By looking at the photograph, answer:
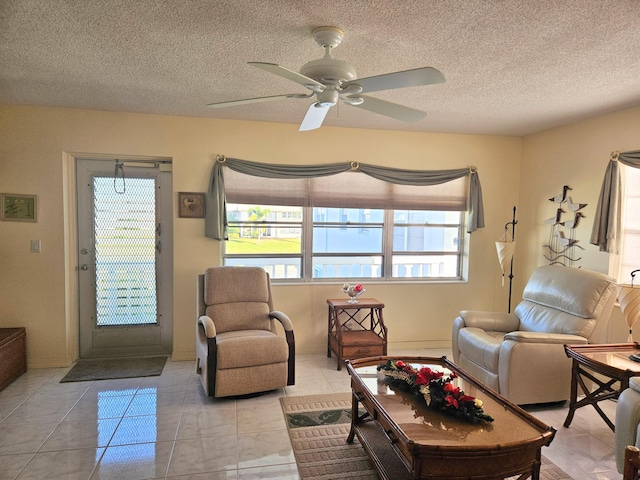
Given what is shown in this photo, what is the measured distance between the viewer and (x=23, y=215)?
11.7 feet

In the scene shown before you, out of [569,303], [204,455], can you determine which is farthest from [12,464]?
[569,303]

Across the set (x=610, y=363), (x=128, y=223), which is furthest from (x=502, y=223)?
(x=128, y=223)

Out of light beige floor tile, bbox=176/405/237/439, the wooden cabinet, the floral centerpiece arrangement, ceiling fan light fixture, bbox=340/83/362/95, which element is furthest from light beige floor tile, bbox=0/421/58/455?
ceiling fan light fixture, bbox=340/83/362/95

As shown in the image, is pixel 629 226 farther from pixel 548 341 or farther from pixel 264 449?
pixel 264 449

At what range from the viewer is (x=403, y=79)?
6.21ft

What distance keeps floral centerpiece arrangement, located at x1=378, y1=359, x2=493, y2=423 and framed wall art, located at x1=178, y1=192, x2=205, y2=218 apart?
2.51 m

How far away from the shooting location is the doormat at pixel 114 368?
3.48 m

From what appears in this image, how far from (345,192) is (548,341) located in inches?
93.1

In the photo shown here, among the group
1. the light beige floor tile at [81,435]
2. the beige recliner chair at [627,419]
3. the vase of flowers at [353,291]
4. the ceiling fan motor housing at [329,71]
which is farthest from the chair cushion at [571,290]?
the light beige floor tile at [81,435]

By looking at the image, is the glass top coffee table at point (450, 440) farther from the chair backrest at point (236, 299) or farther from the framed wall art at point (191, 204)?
the framed wall art at point (191, 204)

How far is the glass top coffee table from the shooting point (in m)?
1.66

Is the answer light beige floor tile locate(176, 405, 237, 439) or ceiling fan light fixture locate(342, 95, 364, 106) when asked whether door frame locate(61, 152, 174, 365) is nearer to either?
light beige floor tile locate(176, 405, 237, 439)

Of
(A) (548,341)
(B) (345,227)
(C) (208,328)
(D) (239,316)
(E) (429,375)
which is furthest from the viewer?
(B) (345,227)

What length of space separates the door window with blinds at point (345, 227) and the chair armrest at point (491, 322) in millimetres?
1049
